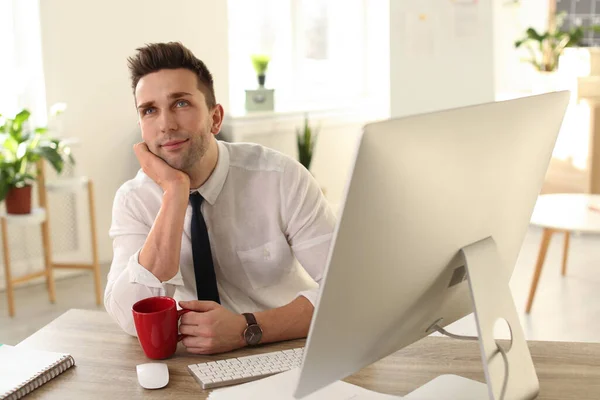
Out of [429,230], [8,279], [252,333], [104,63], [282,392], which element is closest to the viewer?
[429,230]

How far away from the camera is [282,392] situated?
1220mm

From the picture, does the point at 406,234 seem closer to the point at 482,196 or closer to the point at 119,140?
the point at 482,196

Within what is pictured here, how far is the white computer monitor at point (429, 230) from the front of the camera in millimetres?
899

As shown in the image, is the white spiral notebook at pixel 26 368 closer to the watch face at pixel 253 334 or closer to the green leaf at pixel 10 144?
the watch face at pixel 253 334

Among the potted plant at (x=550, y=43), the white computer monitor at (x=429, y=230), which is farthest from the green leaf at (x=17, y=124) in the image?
the potted plant at (x=550, y=43)

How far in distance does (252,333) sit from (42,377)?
0.39 meters

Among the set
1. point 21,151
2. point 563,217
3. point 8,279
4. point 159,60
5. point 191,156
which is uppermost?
point 159,60

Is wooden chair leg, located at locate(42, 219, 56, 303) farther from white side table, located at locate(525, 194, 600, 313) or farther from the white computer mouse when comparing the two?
the white computer mouse

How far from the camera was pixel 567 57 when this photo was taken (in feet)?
16.3

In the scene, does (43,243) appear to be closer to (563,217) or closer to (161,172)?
(161,172)

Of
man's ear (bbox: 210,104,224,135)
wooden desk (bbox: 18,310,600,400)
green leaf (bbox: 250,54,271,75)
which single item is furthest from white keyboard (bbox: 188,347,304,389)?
green leaf (bbox: 250,54,271,75)

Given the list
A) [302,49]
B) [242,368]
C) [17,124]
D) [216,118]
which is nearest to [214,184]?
[216,118]

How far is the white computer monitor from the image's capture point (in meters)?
0.90

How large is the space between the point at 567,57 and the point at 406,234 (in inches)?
174
